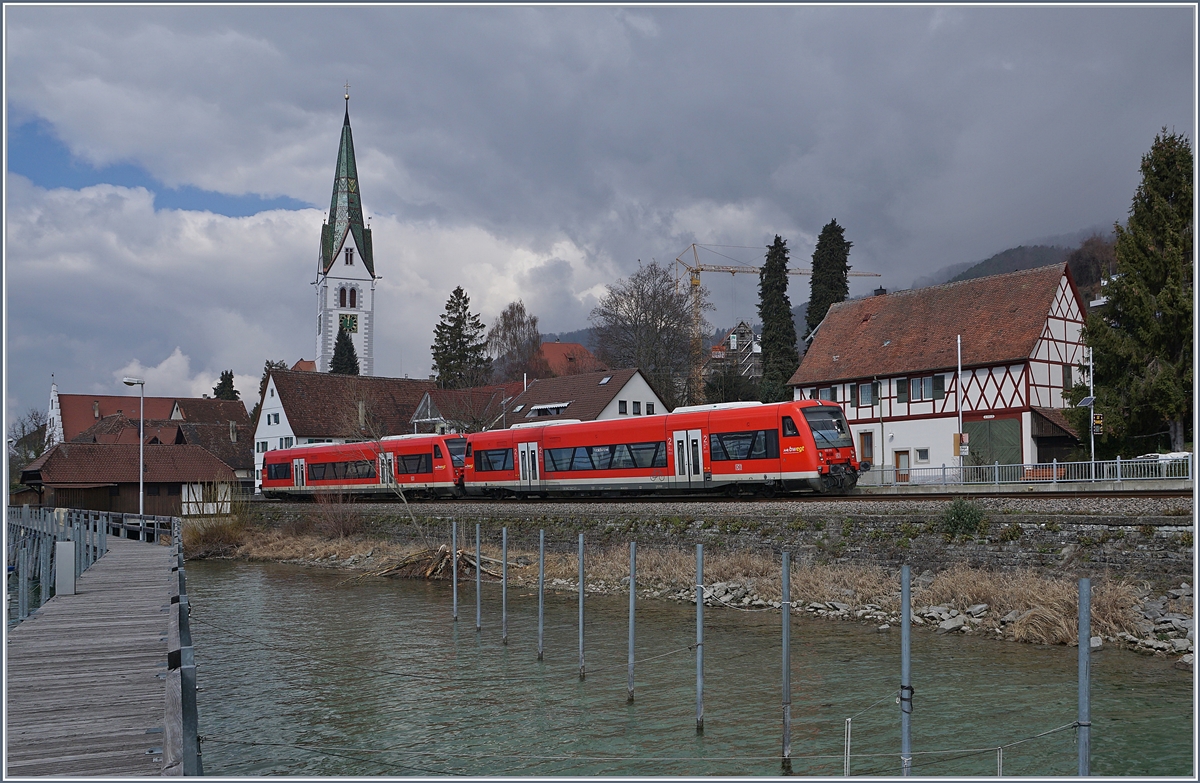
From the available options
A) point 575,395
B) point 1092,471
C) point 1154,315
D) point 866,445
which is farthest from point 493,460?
point 1154,315

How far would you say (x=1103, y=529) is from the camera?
712 inches

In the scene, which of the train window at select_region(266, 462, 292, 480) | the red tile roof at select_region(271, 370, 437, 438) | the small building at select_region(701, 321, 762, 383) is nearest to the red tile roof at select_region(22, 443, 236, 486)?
the train window at select_region(266, 462, 292, 480)

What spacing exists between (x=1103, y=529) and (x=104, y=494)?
48581 mm

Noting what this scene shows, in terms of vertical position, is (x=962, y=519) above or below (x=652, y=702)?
above

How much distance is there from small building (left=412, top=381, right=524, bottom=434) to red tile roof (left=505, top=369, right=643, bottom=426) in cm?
132

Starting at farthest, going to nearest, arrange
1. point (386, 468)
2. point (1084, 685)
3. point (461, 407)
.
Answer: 1. point (461, 407)
2. point (386, 468)
3. point (1084, 685)

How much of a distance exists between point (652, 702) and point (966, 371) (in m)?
30.8

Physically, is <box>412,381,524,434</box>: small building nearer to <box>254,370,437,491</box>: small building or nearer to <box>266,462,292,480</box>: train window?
<box>254,370,437,491</box>: small building

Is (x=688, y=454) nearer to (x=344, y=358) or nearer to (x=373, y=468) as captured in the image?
(x=373, y=468)

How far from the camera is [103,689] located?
1052cm

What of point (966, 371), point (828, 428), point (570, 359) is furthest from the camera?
point (570, 359)

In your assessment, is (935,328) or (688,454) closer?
(688,454)

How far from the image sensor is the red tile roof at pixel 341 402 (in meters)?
67.1

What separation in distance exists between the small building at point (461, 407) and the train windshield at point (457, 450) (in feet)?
60.7
